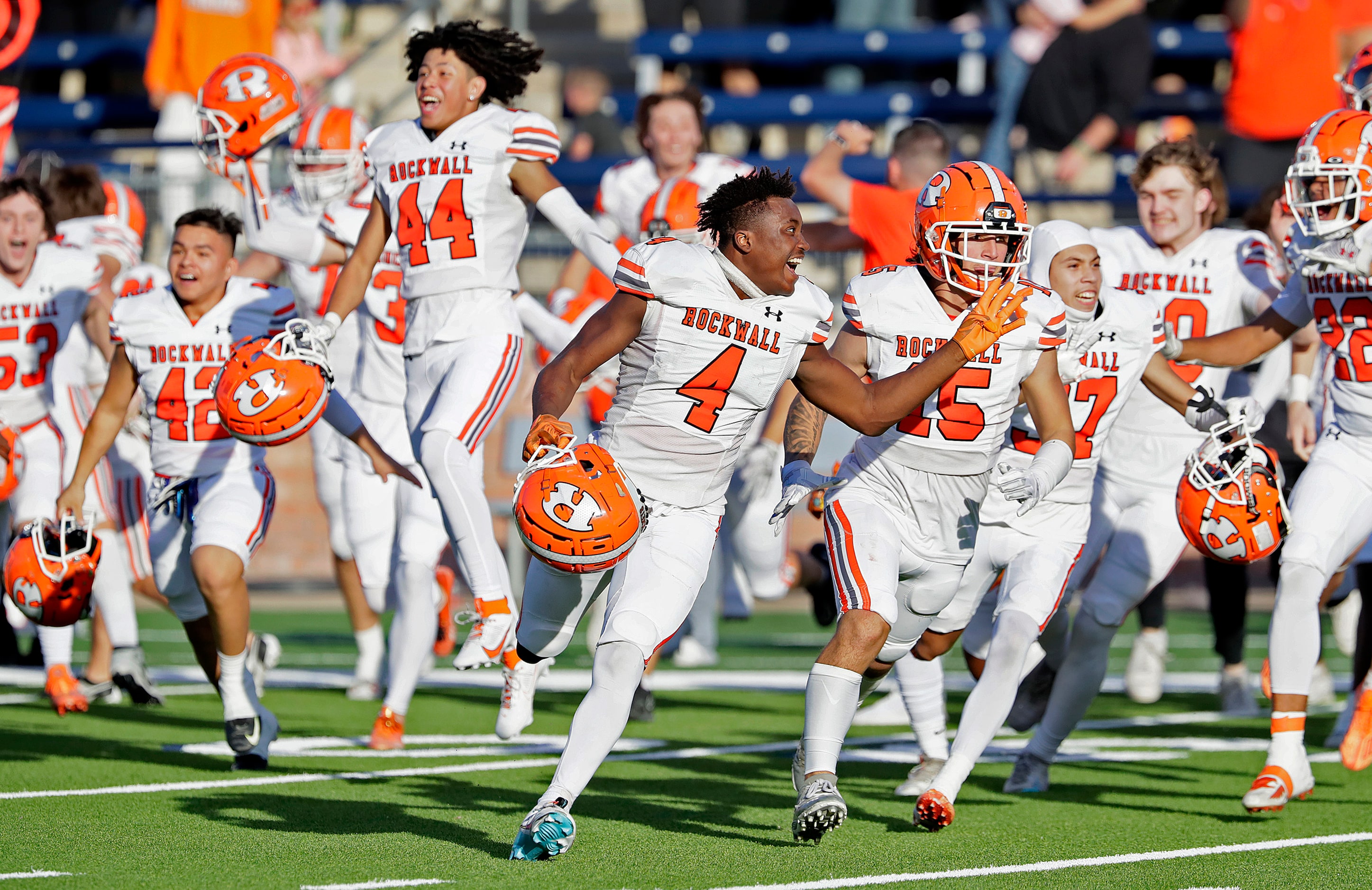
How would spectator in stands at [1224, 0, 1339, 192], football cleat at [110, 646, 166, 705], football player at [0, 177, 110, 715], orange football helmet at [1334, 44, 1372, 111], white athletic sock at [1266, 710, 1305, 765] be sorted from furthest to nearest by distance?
spectator in stands at [1224, 0, 1339, 192] < football player at [0, 177, 110, 715] < football cleat at [110, 646, 166, 705] < orange football helmet at [1334, 44, 1372, 111] < white athletic sock at [1266, 710, 1305, 765]

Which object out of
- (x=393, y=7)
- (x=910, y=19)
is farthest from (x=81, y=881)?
(x=393, y=7)

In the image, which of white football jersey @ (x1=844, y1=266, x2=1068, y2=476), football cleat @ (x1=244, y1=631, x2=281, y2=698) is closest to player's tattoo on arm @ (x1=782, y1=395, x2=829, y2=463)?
white football jersey @ (x1=844, y1=266, x2=1068, y2=476)

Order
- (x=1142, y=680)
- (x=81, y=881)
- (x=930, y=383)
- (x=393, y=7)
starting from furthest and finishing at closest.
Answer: (x=393, y=7), (x=1142, y=680), (x=930, y=383), (x=81, y=881)

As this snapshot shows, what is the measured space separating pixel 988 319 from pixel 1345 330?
196 centimetres

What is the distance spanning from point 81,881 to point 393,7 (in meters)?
13.0

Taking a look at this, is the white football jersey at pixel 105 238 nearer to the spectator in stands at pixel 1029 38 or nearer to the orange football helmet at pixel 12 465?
the orange football helmet at pixel 12 465

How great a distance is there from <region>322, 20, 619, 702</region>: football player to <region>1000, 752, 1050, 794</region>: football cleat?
1.88m

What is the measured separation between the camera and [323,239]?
715 centimetres

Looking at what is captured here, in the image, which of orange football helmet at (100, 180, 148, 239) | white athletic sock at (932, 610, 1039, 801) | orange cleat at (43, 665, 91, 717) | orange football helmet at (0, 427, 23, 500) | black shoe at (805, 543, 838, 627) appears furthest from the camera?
orange football helmet at (100, 180, 148, 239)

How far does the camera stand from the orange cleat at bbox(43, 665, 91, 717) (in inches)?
282

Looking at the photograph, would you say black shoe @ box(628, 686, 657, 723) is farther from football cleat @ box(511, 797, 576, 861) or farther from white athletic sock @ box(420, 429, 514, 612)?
football cleat @ box(511, 797, 576, 861)

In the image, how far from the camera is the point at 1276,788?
5.56 m

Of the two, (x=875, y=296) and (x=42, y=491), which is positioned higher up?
(x=875, y=296)

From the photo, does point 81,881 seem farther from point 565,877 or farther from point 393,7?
point 393,7
